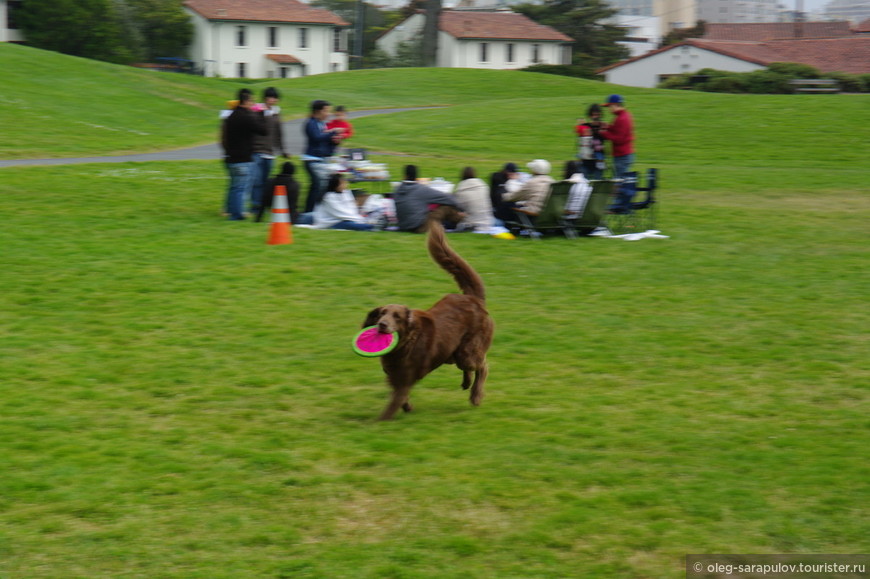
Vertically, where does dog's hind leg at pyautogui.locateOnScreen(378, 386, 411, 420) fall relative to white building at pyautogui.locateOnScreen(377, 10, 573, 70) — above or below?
below

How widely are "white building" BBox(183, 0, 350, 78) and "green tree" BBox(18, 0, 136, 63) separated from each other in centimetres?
1261

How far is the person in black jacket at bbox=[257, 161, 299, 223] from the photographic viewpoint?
44.6 feet

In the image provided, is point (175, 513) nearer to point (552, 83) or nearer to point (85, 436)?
point (85, 436)

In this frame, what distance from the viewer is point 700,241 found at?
1362cm

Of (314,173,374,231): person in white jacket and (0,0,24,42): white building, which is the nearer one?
(314,173,374,231): person in white jacket

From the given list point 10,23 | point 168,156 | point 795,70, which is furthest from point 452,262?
point 10,23

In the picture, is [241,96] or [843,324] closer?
[843,324]

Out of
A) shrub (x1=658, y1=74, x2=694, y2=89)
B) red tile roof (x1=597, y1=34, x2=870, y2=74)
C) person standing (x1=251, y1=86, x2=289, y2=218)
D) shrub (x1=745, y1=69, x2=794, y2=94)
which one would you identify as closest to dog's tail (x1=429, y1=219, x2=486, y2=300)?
person standing (x1=251, y1=86, x2=289, y2=218)

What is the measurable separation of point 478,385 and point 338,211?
23.9 feet

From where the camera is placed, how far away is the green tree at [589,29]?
8088 centimetres

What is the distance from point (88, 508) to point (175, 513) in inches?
19.6

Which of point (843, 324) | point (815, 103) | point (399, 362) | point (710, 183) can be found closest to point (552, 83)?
point (815, 103)

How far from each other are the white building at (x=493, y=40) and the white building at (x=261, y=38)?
813 centimetres

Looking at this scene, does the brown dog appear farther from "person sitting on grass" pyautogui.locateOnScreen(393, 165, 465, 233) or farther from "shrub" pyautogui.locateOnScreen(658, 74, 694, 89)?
"shrub" pyautogui.locateOnScreen(658, 74, 694, 89)
